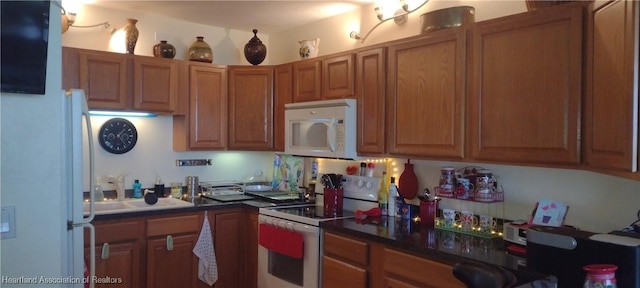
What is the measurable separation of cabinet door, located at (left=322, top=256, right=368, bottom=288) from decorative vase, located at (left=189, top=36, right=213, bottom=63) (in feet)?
6.55

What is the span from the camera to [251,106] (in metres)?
3.99

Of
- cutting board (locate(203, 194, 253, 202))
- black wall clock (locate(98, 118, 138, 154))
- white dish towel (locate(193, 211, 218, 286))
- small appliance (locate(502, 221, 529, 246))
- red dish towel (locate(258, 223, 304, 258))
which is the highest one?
black wall clock (locate(98, 118, 138, 154))

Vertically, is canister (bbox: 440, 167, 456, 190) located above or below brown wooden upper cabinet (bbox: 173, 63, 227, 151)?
below

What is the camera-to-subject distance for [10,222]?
181 cm

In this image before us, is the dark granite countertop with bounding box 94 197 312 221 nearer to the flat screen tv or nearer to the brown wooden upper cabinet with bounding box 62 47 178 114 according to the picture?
the brown wooden upper cabinet with bounding box 62 47 178 114

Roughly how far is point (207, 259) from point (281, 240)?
2.36ft

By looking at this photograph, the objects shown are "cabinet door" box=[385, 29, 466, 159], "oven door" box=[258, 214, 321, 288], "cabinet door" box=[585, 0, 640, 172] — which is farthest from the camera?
"oven door" box=[258, 214, 321, 288]

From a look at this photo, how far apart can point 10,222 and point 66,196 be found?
0.25m

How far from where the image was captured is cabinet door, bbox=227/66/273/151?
3.98 m

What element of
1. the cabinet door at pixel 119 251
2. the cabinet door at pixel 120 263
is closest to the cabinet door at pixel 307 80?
the cabinet door at pixel 119 251

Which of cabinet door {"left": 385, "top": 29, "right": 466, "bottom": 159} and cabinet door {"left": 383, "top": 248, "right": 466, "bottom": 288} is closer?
cabinet door {"left": 383, "top": 248, "right": 466, "bottom": 288}

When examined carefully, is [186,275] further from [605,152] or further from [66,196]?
[605,152]

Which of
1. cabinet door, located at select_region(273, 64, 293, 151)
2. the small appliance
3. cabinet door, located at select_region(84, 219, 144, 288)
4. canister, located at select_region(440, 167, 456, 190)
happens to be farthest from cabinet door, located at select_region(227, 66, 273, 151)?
the small appliance

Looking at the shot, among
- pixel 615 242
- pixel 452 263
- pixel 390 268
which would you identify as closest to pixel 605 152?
pixel 615 242
